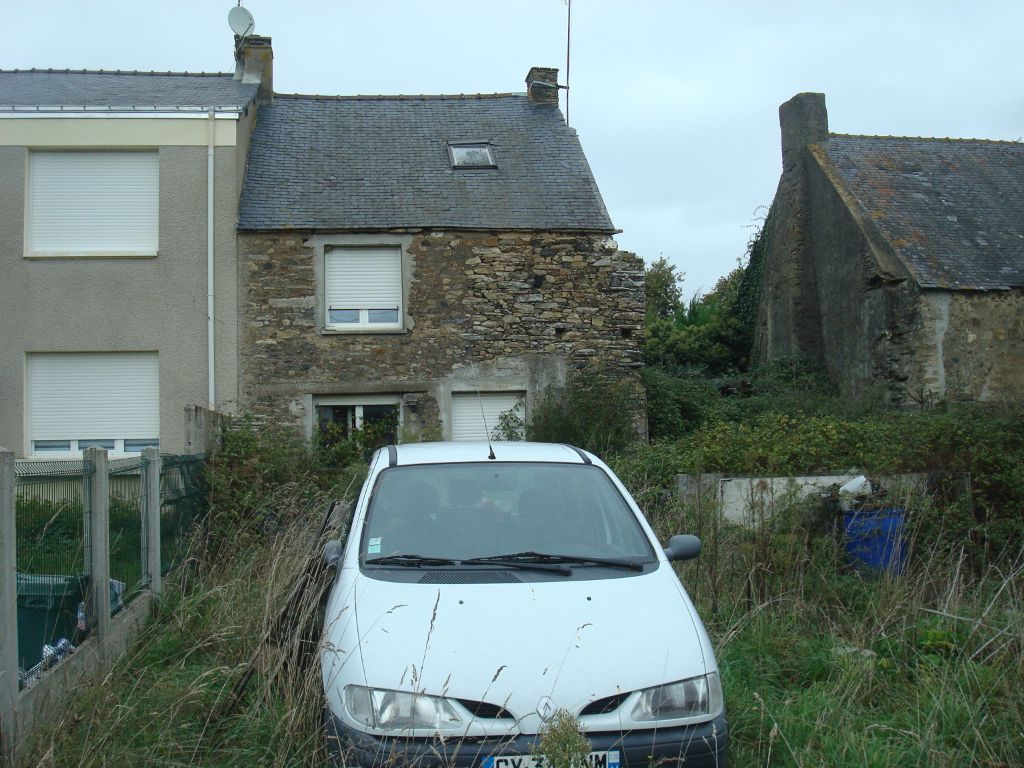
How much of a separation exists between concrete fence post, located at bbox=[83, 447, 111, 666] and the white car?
188 centimetres

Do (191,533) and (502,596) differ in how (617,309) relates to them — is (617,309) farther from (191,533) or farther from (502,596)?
(502,596)

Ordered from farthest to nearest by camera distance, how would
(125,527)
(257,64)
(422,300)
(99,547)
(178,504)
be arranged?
(257,64) < (422,300) < (178,504) < (125,527) < (99,547)

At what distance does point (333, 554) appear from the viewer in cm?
505

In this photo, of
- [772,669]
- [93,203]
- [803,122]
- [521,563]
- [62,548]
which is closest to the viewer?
[521,563]

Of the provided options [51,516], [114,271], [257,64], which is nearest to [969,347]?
[257,64]

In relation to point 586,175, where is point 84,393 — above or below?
below

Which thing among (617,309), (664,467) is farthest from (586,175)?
(664,467)

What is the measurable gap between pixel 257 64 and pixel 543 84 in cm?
549

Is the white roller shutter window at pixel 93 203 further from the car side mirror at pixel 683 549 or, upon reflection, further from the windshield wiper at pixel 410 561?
the car side mirror at pixel 683 549

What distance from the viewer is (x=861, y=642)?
595 cm

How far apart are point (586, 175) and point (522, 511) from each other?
41.3 ft

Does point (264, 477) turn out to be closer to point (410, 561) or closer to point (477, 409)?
point (477, 409)

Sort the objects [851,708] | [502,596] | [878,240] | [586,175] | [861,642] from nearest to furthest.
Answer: [502,596], [851,708], [861,642], [586,175], [878,240]

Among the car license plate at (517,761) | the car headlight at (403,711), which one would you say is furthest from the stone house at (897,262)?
the car headlight at (403,711)
